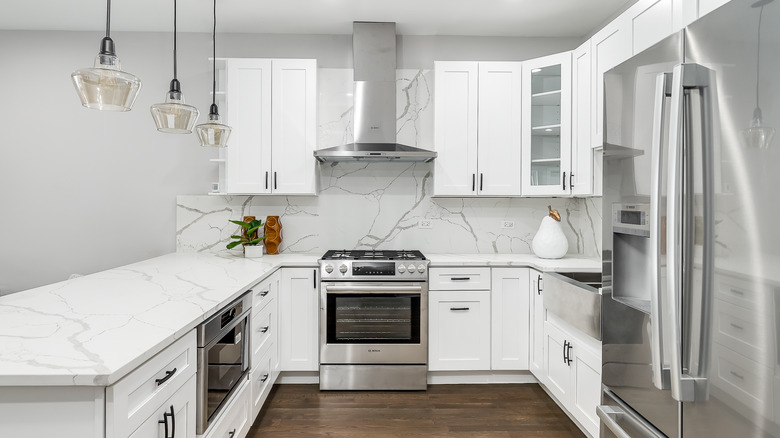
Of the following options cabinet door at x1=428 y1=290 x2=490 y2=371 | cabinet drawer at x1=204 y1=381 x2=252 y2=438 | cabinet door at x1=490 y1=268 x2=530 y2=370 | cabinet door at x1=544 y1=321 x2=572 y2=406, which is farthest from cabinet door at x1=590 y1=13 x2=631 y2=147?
cabinet drawer at x1=204 y1=381 x2=252 y2=438

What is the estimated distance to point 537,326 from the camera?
2980 mm

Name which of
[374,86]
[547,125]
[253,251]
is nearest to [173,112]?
[253,251]

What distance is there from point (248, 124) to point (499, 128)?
6.35 feet

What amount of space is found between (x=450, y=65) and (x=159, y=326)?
8.92 feet

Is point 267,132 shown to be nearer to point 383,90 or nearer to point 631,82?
point 383,90

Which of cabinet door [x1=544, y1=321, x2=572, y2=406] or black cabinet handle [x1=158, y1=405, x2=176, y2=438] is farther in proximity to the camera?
cabinet door [x1=544, y1=321, x2=572, y2=406]

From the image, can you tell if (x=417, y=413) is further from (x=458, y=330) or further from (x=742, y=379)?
(x=742, y=379)

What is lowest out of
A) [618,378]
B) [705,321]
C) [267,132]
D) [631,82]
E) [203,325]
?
[618,378]

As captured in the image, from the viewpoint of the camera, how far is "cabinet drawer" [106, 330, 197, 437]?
1084 mm

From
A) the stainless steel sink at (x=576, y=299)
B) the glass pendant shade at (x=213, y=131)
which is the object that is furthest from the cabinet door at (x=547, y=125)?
the glass pendant shade at (x=213, y=131)

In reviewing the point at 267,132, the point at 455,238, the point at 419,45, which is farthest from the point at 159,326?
the point at 419,45

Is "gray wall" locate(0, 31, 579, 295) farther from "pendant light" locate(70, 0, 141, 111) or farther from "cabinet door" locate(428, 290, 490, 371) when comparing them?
"pendant light" locate(70, 0, 141, 111)

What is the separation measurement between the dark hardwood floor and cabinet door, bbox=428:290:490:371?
21 cm

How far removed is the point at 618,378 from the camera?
4.88 ft
